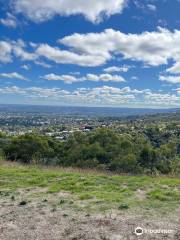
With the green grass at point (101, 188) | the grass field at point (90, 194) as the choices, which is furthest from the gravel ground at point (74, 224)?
the green grass at point (101, 188)

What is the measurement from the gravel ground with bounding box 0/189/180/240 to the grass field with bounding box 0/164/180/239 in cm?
7

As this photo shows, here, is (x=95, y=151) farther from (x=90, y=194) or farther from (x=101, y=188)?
(x=90, y=194)

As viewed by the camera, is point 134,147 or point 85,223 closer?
point 85,223

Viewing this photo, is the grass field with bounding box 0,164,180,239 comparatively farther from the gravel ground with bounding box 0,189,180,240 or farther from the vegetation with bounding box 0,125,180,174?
the vegetation with bounding box 0,125,180,174

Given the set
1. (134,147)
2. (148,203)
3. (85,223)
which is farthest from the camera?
(134,147)

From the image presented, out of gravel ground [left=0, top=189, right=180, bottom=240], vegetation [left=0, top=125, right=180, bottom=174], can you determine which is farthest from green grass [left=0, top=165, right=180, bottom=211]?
vegetation [left=0, top=125, right=180, bottom=174]

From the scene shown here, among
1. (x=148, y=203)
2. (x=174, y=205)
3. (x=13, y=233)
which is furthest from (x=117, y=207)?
(x=13, y=233)

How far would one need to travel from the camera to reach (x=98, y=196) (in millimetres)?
8805

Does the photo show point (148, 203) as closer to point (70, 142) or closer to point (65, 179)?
→ point (65, 179)

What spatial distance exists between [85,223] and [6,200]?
2956mm

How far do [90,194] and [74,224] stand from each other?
8.54 feet

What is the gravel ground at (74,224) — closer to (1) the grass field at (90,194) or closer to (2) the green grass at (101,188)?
(1) the grass field at (90,194)

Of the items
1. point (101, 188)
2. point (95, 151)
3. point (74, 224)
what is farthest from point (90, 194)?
point (95, 151)

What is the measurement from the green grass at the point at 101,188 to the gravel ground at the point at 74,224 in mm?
693
